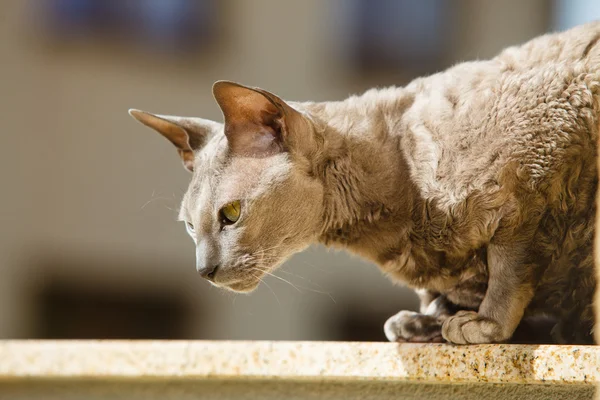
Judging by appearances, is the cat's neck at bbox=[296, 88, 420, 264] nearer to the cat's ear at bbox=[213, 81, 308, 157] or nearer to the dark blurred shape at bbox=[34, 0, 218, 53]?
the cat's ear at bbox=[213, 81, 308, 157]

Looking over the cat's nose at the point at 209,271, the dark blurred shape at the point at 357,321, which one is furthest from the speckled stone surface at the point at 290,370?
the dark blurred shape at the point at 357,321

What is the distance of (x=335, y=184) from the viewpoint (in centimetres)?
137

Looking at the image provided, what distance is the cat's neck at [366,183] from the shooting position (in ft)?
4.42

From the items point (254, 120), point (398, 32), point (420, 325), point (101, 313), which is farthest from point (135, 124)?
point (420, 325)

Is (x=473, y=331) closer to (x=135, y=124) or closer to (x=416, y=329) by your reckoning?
(x=416, y=329)

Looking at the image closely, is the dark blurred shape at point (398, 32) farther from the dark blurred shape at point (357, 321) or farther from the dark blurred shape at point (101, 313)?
the dark blurred shape at point (101, 313)

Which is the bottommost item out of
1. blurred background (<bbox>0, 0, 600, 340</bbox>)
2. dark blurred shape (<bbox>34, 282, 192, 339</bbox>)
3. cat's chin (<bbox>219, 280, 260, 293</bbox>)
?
dark blurred shape (<bbox>34, 282, 192, 339</bbox>)

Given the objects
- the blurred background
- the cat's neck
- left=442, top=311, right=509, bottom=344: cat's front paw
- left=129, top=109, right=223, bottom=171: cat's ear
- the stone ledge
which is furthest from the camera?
the blurred background

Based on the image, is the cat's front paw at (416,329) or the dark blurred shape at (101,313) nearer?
the cat's front paw at (416,329)

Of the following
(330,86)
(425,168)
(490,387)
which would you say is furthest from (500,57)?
(330,86)

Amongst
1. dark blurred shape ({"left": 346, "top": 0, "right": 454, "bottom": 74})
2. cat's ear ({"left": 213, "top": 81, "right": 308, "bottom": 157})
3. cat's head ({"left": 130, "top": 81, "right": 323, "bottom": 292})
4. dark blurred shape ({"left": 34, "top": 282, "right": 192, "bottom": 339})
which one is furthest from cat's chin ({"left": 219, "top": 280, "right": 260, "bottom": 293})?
dark blurred shape ({"left": 346, "top": 0, "right": 454, "bottom": 74})

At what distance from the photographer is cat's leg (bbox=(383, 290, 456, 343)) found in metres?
1.40

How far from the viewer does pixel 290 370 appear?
1283 mm

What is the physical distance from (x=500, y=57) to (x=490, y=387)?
24.3 inches
